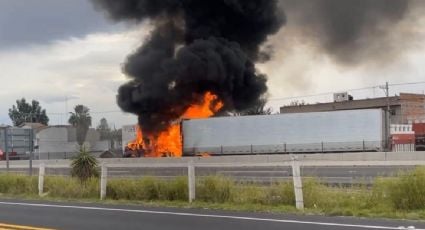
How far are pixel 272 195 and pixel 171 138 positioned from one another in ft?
96.7

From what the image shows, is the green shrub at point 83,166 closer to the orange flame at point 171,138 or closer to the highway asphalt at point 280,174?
the highway asphalt at point 280,174

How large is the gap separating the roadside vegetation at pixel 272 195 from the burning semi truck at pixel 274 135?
2078 centimetres

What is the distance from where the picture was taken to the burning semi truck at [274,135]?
31953mm

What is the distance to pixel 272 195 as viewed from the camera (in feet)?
37.7

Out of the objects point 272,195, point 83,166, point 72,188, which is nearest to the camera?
point 272,195

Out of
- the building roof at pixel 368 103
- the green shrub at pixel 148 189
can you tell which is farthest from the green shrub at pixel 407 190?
the building roof at pixel 368 103

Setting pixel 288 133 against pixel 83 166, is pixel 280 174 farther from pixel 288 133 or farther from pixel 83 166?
pixel 288 133

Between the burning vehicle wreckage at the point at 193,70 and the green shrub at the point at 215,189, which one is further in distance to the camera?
the burning vehicle wreckage at the point at 193,70

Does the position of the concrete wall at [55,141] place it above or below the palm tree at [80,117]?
below

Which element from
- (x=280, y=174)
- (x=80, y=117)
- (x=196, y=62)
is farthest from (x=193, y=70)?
(x=80, y=117)

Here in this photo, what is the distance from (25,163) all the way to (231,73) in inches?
691

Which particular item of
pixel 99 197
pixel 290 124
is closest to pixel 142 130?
pixel 290 124

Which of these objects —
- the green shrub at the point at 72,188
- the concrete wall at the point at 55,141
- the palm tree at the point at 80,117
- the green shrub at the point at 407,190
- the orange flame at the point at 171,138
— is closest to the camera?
the green shrub at the point at 407,190

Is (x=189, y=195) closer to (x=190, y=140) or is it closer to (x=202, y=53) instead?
(x=190, y=140)
